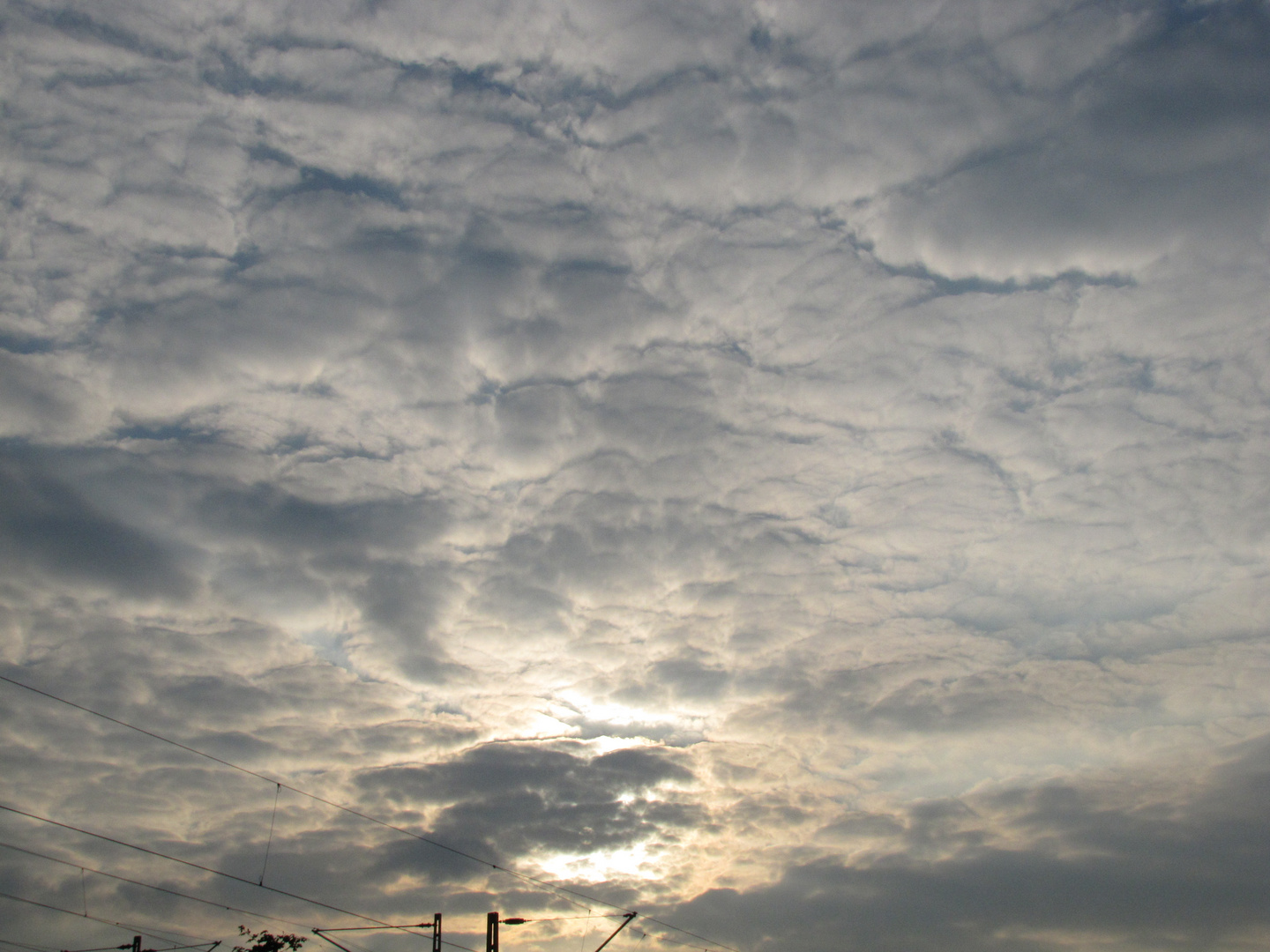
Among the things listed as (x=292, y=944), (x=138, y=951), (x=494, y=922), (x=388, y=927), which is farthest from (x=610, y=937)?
(x=292, y=944)

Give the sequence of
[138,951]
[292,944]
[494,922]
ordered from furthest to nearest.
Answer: [292,944]
[138,951]
[494,922]

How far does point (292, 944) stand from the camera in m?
60.8

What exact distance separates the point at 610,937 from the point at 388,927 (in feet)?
35.6

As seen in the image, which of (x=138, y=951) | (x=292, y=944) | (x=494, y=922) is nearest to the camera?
(x=494, y=922)

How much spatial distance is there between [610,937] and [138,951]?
90.3ft

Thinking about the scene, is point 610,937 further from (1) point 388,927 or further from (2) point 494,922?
(1) point 388,927

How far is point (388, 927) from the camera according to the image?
39.7 meters

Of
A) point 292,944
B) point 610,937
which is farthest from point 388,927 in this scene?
point 292,944

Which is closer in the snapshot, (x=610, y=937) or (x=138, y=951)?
(x=610, y=937)

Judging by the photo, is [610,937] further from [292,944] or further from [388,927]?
[292,944]

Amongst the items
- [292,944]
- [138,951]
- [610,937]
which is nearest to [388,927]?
[610,937]

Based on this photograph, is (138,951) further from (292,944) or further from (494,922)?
(494,922)

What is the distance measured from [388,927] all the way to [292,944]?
2809cm

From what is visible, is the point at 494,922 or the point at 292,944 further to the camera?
the point at 292,944
